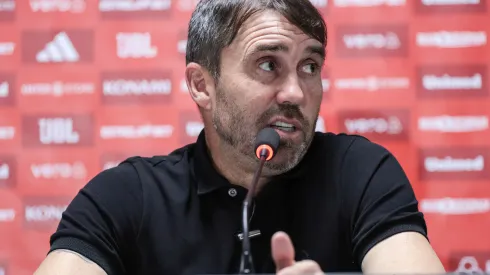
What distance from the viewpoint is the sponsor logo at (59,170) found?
221 centimetres

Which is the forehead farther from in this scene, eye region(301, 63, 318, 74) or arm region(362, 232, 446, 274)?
arm region(362, 232, 446, 274)

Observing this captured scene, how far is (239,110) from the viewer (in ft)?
5.08

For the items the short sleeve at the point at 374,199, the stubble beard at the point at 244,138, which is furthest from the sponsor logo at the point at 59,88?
the short sleeve at the point at 374,199

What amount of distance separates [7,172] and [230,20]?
1.09m

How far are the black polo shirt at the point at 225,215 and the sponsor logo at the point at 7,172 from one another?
782mm

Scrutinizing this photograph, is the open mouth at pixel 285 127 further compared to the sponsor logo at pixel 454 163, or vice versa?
the sponsor logo at pixel 454 163

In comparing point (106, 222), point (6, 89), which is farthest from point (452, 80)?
point (6, 89)

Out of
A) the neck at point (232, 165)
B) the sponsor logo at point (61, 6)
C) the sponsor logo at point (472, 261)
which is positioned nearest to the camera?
the neck at point (232, 165)

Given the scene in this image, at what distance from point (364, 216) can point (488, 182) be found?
2.92 feet

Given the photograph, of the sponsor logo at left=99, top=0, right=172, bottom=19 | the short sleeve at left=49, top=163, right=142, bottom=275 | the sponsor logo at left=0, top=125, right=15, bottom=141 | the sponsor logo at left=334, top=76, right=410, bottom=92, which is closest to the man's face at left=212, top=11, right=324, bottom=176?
the short sleeve at left=49, top=163, right=142, bottom=275

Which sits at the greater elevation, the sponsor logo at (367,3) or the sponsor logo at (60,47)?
the sponsor logo at (367,3)

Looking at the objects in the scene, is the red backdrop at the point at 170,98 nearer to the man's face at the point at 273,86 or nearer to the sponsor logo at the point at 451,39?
the sponsor logo at the point at 451,39

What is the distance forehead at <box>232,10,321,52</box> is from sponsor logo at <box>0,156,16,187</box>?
3.47 feet

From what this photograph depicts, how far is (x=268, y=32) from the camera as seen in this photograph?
1534 mm
